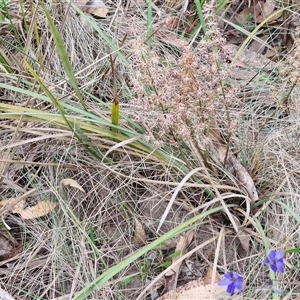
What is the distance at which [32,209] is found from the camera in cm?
157

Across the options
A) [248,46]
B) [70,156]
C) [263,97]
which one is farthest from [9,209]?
[248,46]

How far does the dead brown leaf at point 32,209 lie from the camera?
61.6 inches

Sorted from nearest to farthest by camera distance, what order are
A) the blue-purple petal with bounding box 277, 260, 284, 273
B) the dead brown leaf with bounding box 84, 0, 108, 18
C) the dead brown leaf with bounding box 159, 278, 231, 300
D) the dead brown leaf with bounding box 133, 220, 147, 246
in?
the blue-purple petal with bounding box 277, 260, 284, 273 → the dead brown leaf with bounding box 159, 278, 231, 300 → the dead brown leaf with bounding box 133, 220, 147, 246 → the dead brown leaf with bounding box 84, 0, 108, 18

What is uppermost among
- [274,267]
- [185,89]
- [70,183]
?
[185,89]

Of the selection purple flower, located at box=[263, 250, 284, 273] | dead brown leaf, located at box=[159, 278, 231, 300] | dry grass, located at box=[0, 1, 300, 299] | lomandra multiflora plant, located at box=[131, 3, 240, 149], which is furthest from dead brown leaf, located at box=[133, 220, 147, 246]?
purple flower, located at box=[263, 250, 284, 273]

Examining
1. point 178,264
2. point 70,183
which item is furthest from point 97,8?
point 178,264

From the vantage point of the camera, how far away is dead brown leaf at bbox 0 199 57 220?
5.13 feet

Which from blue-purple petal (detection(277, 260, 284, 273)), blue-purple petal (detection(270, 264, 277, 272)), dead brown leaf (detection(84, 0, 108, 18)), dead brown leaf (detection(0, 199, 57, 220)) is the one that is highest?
dead brown leaf (detection(84, 0, 108, 18))

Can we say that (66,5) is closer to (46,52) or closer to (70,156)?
(46,52)

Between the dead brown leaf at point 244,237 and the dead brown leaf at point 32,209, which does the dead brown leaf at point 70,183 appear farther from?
the dead brown leaf at point 244,237

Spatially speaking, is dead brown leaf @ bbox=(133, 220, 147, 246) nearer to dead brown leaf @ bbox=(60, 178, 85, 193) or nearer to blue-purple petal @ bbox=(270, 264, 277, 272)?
dead brown leaf @ bbox=(60, 178, 85, 193)

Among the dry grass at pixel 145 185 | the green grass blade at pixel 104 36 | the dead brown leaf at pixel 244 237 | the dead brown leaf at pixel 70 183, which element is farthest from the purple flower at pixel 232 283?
the green grass blade at pixel 104 36

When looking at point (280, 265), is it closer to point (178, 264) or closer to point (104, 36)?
point (178, 264)

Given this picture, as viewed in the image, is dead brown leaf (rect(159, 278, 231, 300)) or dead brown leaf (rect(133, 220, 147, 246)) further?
dead brown leaf (rect(133, 220, 147, 246))
